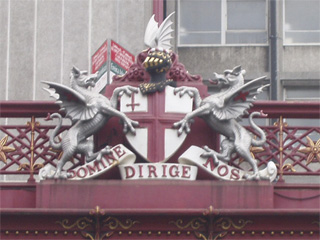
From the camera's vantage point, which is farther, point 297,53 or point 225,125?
point 297,53

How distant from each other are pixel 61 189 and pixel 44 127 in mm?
1706

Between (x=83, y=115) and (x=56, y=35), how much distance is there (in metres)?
16.5

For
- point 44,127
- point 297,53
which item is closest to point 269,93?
point 297,53

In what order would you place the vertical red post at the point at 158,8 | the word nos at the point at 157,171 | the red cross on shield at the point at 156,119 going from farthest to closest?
the vertical red post at the point at 158,8
the red cross on shield at the point at 156,119
the word nos at the point at 157,171

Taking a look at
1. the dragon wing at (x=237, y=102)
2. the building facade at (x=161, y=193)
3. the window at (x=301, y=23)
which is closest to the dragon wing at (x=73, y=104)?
the building facade at (x=161, y=193)

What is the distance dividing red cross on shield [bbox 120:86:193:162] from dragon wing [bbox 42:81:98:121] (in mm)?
560

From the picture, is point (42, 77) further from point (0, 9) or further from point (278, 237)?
point (278, 237)

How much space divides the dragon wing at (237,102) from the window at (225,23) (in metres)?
16.2

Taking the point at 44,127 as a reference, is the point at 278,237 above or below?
below

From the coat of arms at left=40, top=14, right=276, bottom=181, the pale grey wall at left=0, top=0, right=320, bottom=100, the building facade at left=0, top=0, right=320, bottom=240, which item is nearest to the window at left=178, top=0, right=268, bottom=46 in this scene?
the pale grey wall at left=0, top=0, right=320, bottom=100

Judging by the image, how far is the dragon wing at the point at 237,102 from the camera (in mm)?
26781

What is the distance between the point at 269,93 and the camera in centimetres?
4284

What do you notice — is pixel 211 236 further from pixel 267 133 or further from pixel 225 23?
pixel 225 23

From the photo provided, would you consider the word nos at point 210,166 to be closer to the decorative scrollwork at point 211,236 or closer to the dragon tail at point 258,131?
the dragon tail at point 258,131
